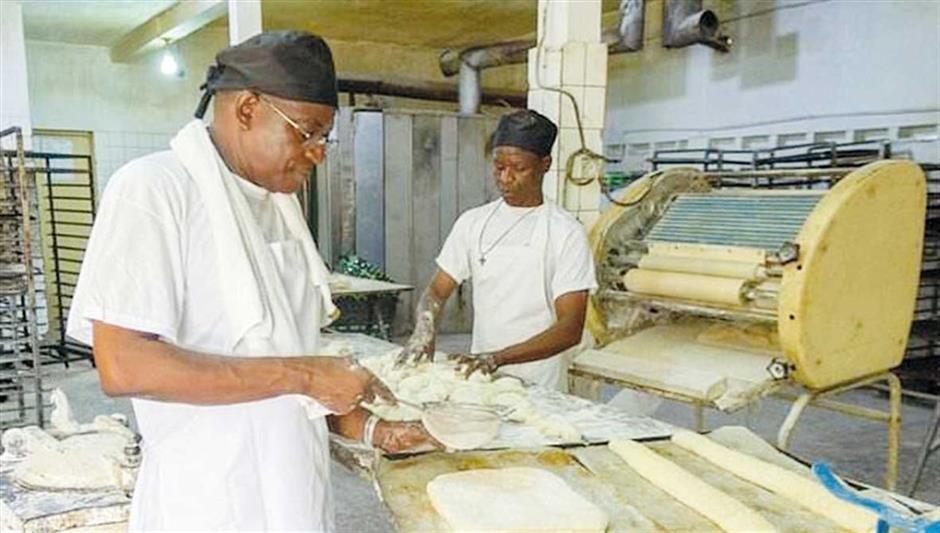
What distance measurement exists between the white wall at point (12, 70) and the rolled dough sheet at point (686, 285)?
518 centimetres

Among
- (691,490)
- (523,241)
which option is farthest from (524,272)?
(691,490)

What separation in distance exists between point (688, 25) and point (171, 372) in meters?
5.61

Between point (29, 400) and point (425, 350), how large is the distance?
390 centimetres

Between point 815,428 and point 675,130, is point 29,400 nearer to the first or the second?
point 815,428

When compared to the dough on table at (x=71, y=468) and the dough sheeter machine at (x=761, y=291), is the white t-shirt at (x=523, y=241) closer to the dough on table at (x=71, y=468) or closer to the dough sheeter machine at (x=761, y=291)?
the dough sheeter machine at (x=761, y=291)

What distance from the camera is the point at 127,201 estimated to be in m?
1.08

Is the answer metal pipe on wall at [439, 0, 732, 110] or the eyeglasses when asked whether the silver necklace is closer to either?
the eyeglasses

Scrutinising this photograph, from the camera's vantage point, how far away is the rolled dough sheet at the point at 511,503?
4.06 ft

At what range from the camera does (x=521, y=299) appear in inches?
96.7

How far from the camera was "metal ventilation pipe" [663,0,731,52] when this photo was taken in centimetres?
581

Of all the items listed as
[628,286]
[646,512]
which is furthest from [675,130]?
[646,512]

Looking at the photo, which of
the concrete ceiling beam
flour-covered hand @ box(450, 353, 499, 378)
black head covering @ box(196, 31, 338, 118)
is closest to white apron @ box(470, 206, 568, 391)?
flour-covered hand @ box(450, 353, 499, 378)

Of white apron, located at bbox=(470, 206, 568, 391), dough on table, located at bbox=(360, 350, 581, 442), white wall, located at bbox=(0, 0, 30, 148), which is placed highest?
white wall, located at bbox=(0, 0, 30, 148)

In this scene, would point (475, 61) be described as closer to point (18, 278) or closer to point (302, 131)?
point (18, 278)
